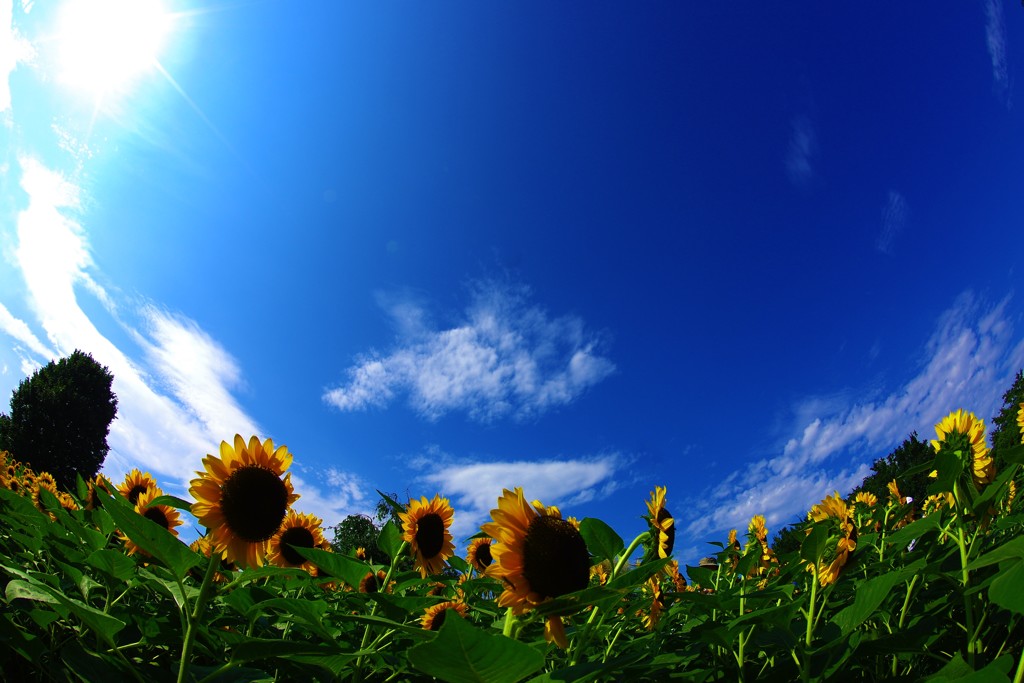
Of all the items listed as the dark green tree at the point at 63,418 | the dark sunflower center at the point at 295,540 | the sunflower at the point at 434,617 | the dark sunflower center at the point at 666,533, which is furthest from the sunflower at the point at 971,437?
the dark green tree at the point at 63,418

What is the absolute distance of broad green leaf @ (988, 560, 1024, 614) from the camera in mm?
1246

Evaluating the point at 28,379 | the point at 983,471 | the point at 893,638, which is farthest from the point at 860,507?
the point at 28,379

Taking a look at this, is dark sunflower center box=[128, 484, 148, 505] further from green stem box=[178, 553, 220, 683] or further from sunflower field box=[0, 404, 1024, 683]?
green stem box=[178, 553, 220, 683]

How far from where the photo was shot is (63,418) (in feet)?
150

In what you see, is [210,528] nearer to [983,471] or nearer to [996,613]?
[996,613]

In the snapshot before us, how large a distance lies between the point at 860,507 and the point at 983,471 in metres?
1.09

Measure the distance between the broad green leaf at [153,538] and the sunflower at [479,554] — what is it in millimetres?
3502

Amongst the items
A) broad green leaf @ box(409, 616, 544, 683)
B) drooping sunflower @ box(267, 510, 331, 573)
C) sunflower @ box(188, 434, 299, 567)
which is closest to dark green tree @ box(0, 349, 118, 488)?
drooping sunflower @ box(267, 510, 331, 573)

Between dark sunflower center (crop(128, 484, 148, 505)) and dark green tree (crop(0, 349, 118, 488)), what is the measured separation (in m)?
49.5

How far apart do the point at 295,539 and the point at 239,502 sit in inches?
78.3

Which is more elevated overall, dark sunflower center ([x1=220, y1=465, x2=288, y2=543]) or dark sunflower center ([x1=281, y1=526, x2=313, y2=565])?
dark sunflower center ([x1=281, y1=526, x2=313, y2=565])

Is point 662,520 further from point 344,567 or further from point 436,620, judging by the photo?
point 344,567

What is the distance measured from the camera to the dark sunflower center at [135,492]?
219 inches

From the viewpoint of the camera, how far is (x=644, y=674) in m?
1.55
